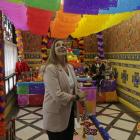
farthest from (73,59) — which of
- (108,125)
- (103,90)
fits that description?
(108,125)

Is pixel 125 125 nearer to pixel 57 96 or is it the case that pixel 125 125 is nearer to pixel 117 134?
pixel 117 134

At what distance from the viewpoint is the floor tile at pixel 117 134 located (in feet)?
9.34

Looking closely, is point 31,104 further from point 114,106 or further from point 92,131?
point 114,106

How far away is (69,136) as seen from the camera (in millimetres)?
1581

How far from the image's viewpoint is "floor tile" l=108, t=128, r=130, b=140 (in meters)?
2.85

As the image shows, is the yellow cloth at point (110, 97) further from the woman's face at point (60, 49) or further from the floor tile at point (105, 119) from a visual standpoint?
the woman's face at point (60, 49)

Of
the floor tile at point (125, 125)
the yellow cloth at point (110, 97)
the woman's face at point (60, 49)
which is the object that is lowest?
the floor tile at point (125, 125)

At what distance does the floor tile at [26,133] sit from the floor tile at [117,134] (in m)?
1.60

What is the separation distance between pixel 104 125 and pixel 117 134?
453mm

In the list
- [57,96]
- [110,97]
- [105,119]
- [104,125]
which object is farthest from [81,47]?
[57,96]

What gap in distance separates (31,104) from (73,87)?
137 inches

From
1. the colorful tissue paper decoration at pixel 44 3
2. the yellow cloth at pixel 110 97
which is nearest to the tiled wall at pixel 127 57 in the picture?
the yellow cloth at pixel 110 97

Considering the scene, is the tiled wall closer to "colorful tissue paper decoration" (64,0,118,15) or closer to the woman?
"colorful tissue paper decoration" (64,0,118,15)

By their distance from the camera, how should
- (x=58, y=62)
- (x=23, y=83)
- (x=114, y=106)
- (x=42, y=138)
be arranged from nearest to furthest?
(x=58, y=62)
(x=42, y=138)
(x=23, y=83)
(x=114, y=106)
